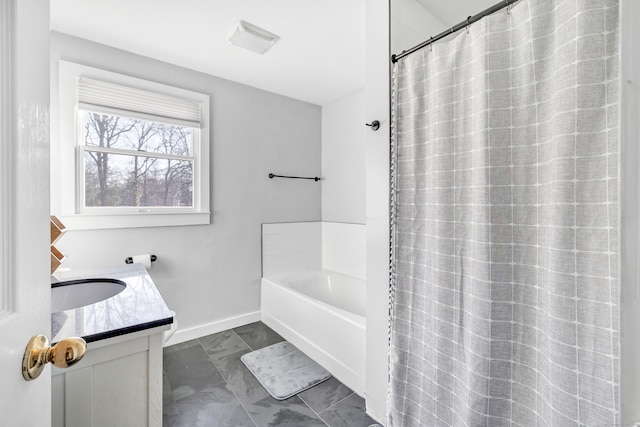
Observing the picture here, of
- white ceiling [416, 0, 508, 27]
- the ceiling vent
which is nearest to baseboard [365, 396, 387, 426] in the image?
white ceiling [416, 0, 508, 27]

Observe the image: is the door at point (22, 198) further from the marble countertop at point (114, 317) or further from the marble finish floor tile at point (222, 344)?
the marble finish floor tile at point (222, 344)

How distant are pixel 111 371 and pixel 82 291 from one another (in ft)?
2.70

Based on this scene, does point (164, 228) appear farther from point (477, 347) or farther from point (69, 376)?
point (477, 347)

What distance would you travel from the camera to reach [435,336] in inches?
49.6

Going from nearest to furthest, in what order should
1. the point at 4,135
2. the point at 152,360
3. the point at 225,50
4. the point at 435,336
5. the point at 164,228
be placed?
the point at 4,135
the point at 152,360
the point at 435,336
the point at 225,50
the point at 164,228

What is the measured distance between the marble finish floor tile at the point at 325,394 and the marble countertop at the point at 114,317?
45.1 inches

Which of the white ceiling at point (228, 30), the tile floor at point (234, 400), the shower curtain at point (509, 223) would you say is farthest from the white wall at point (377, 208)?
the white ceiling at point (228, 30)

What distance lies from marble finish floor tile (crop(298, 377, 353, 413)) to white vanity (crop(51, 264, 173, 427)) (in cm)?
99

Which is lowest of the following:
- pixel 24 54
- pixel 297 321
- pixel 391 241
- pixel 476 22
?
pixel 297 321

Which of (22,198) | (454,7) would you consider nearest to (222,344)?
(22,198)

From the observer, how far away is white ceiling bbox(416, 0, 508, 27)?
1.68 metres

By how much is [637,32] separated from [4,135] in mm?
1377

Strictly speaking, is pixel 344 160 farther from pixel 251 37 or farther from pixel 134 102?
pixel 134 102

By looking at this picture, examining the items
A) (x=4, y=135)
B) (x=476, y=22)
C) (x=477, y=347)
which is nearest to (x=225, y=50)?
(x=476, y=22)
